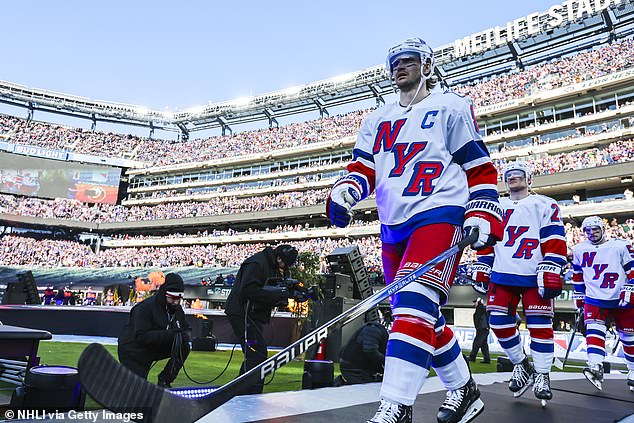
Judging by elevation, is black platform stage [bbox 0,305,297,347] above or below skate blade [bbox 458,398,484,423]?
below

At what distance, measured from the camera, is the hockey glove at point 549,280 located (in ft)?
12.7

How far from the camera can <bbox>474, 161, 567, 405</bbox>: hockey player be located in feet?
13.2

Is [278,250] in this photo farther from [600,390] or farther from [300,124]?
[300,124]

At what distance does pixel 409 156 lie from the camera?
2572mm

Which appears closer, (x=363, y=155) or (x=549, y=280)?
(x=363, y=155)

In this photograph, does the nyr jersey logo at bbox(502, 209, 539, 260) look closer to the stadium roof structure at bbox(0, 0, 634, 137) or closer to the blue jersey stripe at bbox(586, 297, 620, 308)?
the blue jersey stripe at bbox(586, 297, 620, 308)

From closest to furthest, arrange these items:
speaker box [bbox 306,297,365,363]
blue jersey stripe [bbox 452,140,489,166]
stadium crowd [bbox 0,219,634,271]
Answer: blue jersey stripe [bbox 452,140,489,166], speaker box [bbox 306,297,365,363], stadium crowd [bbox 0,219,634,271]

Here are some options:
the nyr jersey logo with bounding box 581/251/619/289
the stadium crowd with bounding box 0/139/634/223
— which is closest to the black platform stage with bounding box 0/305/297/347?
the nyr jersey logo with bounding box 581/251/619/289

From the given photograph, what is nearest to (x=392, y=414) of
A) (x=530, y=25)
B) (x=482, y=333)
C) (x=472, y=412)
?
(x=472, y=412)

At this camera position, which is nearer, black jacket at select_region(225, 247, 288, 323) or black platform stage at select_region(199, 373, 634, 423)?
black platform stage at select_region(199, 373, 634, 423)

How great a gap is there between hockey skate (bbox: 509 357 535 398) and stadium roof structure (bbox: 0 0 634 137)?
3709cm

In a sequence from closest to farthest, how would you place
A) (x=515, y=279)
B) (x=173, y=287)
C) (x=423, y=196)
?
1. (x=423, y=196)
2. (x=515, y=279)
3. (x=173, y=287)

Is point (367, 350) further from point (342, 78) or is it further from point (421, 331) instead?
point (342, 78)

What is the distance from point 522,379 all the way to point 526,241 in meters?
1.28
